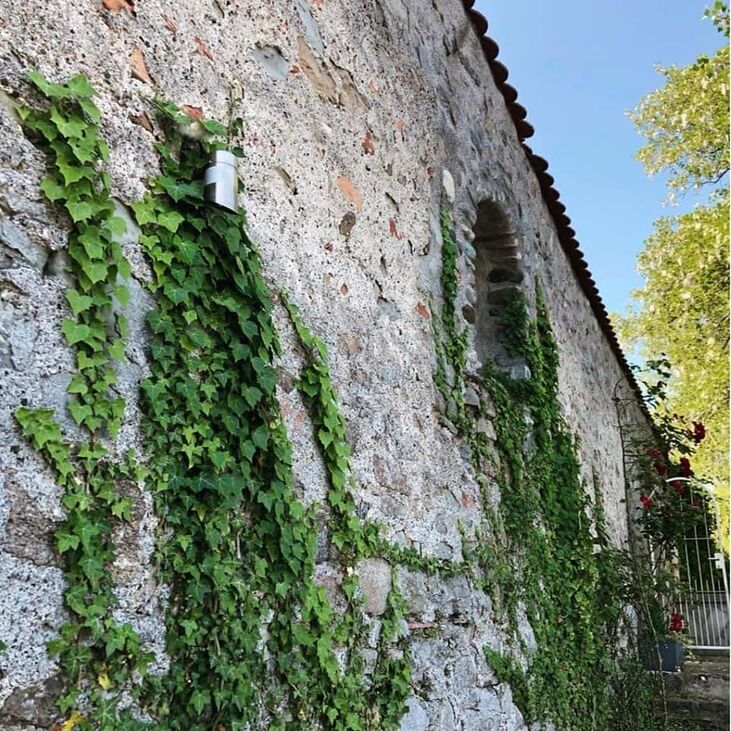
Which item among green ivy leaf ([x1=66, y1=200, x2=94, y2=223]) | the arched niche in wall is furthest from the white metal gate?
green ivy leaf ([x1=66, y1=200, x2=94, y2=223])

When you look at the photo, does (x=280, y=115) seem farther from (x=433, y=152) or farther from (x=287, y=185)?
(x=433, y=152)

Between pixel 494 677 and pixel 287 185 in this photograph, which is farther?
pixel 494 677

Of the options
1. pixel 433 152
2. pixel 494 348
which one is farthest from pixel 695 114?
pixel 433 152

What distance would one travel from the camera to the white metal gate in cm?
915

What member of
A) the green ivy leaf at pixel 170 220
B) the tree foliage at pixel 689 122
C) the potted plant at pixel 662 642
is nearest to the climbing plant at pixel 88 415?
the green ivy leaf at pixel 170 220

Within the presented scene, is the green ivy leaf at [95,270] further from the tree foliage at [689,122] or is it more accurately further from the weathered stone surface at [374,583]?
the tree foliage at [689,122]

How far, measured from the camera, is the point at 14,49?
147 cm

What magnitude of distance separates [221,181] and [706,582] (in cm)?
977

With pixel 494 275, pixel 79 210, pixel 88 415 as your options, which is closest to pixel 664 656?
pixel 494 275

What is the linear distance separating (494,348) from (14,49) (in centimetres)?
328

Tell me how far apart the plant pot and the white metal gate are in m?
3.09

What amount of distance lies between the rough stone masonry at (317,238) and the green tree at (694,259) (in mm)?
6745

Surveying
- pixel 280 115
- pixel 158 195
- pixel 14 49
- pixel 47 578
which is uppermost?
pixel 280 115

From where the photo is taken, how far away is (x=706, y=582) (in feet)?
32.0
